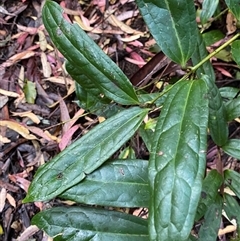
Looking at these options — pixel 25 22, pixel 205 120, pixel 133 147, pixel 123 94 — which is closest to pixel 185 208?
pixel 205 120

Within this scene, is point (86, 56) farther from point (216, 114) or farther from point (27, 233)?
point (27, 233)

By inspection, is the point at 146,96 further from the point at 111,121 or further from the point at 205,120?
the point at 205,120

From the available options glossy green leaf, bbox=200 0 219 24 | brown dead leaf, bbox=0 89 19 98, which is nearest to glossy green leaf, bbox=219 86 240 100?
glossy green leaf, bbox=200 0 219 24

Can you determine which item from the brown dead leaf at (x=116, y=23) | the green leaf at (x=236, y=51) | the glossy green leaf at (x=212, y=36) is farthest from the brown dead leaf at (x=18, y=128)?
the green leaf at (x=236, y=51)

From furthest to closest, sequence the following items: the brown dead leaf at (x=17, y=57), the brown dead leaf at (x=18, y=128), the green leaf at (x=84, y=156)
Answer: the brown dead leaf at (x=17, y=57) < the brown dead leaf at (x=18, y=128) < the green leaf at (x=84, y=156)

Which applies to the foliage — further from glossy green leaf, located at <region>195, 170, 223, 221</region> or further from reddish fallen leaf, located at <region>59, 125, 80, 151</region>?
reddish fallen leaf, located at <region>59, 125, 80, 151</region>

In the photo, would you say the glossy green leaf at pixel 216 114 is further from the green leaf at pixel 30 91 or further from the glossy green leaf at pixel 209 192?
the green leaf at pixel 30 91
